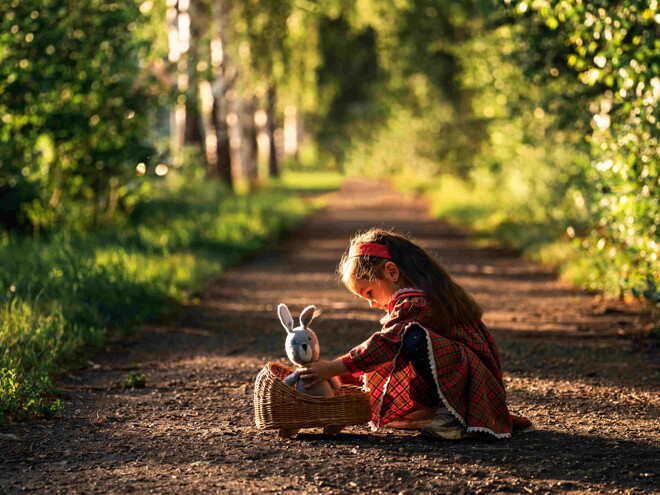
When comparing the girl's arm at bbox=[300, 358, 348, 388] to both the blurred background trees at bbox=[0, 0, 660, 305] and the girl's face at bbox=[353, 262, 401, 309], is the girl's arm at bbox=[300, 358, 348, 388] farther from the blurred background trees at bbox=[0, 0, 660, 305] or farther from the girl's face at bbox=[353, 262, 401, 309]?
the blurred background trees at bbox=[0, 0, 660, 305]

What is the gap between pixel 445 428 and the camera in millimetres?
5184

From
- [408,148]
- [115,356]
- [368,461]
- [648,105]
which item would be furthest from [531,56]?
[408,148]

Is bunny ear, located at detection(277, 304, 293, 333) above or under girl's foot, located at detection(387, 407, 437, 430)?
above

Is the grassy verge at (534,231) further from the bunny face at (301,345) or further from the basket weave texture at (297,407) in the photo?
the bunny face at (301,345)

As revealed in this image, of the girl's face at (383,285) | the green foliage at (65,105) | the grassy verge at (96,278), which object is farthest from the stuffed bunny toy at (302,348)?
the green foliage at (65,105)

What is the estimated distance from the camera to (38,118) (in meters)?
12.7

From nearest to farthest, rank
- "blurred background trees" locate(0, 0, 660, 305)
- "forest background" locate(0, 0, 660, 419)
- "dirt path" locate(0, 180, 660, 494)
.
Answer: "dirt path" locate(0, 180, 660, 494)
"forest background" locate(0, 0, 660, 419)
"blurred background trees" locate(0, 0, 660, 305)

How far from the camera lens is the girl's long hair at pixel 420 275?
5.29 meters

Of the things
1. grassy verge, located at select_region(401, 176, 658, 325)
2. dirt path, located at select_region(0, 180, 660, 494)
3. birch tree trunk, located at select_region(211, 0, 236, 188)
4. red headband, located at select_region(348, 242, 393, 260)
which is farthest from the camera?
birch tree trunk, located at select_region(211, 0, 236, 188)

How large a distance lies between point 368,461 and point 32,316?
3.90 metres

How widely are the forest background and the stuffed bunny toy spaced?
166 centimetres

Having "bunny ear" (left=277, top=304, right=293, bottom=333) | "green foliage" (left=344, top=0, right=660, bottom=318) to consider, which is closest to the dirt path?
"bunny ear" (left=277, top=304, right=293, bottom=333)

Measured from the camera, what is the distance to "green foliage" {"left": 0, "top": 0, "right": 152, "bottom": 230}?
38.8 ft

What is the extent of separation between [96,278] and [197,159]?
26.7ft
